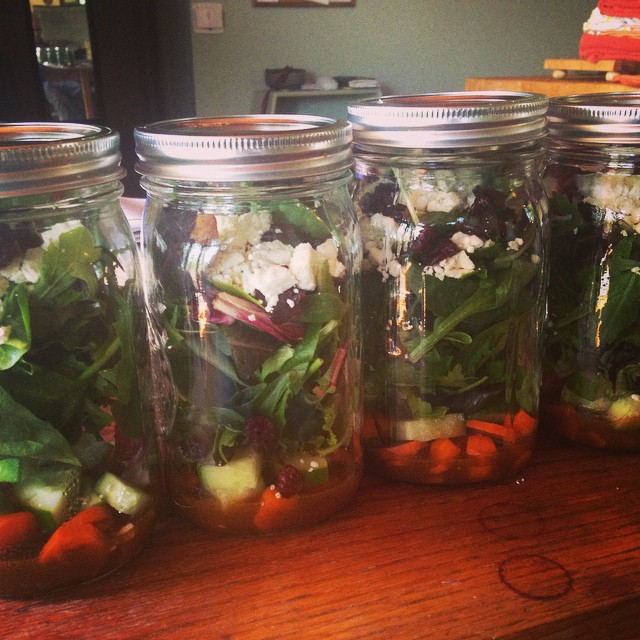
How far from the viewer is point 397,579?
0.54 m

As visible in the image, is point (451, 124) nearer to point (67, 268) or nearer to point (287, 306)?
point (287, 306)

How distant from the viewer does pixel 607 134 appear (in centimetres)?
61

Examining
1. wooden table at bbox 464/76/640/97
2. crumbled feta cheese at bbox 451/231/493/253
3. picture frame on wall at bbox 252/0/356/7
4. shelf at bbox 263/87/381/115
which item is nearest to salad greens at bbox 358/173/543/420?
crumbled feta cheese at bbox 451/231/493/253

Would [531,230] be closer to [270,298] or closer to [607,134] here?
[607,134]

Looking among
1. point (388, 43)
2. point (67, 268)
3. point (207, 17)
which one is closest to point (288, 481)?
point (67, 268)

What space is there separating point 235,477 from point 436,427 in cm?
19

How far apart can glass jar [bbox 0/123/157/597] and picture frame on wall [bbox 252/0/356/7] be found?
267 centimetres

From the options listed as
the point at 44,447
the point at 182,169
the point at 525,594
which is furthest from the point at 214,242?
the point at 525,594

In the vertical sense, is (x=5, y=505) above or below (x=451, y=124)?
below

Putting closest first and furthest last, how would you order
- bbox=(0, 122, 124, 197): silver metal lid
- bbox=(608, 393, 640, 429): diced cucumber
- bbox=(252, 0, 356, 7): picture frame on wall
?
1. bbox=(0, 122, 124, 197): silver metal lid
2. bbox=(608, 393, 640, 429): diced cucumber
3. bbox=(252, 0, 356, 7): picture frame on wall

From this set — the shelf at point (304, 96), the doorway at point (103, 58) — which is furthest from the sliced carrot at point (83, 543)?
the shelf at point (304, 96)

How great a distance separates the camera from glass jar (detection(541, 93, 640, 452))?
627mm

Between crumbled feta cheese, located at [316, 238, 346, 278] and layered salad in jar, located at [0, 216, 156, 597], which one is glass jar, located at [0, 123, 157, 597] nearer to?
layered salad in jar, located at [0, 216, 156, 597]

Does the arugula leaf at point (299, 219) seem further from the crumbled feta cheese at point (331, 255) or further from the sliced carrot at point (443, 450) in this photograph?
the sliced carrot at point (443, 450)
